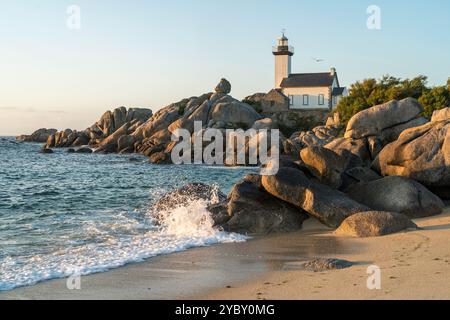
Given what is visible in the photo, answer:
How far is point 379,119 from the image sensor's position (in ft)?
70.4

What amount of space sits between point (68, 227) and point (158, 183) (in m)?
13.8

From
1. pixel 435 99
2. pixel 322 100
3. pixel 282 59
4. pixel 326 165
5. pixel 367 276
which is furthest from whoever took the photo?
pixel 282 59

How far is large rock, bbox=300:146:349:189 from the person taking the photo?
1540 centimetres

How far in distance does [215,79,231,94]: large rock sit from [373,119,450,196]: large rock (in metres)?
51.6

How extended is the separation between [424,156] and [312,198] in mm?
5022

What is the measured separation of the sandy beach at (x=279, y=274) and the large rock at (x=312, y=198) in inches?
60.7

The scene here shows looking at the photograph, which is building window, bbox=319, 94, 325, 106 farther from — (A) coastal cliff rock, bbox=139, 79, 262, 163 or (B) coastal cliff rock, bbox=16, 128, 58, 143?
(B) coastal cliff rock, bbox=16, 128, 58, 143

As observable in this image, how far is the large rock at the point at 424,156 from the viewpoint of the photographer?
15.9 m

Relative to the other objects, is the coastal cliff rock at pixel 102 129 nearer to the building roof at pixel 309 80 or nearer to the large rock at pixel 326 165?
the building roof at pixel 309 80

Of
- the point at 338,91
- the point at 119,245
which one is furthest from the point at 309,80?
the point at 119,245

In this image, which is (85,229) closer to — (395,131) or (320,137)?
(395,131)

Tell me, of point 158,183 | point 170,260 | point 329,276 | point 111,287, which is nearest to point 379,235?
point 329,276

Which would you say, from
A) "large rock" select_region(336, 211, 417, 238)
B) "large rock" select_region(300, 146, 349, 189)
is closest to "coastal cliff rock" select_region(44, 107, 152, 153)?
"large rock" select_region(300, 146, 349, 189)
